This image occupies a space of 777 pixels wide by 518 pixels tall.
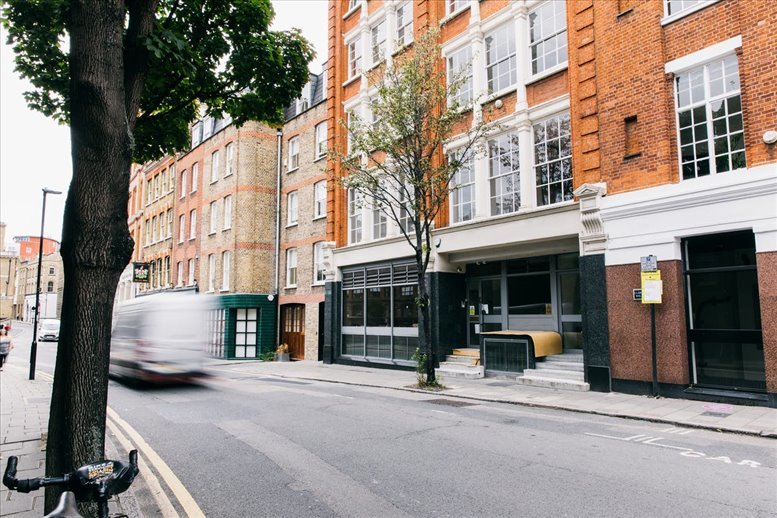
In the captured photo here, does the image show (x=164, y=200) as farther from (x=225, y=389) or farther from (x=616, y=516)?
(x=616, y=516)

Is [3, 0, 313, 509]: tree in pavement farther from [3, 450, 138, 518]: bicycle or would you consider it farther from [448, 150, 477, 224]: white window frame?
[448, 150, 477, 224]: white window frame

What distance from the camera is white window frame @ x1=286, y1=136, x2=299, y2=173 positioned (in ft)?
92.2

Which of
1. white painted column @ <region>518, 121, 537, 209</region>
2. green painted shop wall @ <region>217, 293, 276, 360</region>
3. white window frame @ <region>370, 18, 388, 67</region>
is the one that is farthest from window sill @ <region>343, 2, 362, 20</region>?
green painted shop wall @ <region>217, 293, 276, 360</region>

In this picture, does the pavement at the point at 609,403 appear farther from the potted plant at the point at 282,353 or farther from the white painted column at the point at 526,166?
the potted plant at the point at 282,353

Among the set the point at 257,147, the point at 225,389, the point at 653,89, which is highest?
the point at 257,147

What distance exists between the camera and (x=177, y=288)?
34.7m

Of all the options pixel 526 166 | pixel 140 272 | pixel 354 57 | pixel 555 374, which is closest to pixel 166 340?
pixel 555 374

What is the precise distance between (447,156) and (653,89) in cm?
634

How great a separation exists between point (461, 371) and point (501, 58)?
1007cm

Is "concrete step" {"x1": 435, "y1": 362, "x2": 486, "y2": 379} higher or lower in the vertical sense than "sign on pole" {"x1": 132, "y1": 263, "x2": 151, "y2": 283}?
lower

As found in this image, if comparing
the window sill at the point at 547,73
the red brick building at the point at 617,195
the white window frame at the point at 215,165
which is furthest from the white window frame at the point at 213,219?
the window sill at the point at 547,73

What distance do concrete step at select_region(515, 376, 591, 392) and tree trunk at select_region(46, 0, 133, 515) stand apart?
1156 centimetres

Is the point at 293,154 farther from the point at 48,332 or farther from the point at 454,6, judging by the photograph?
the point at 48,332

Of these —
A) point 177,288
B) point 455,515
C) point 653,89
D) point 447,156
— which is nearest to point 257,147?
point 177,288
